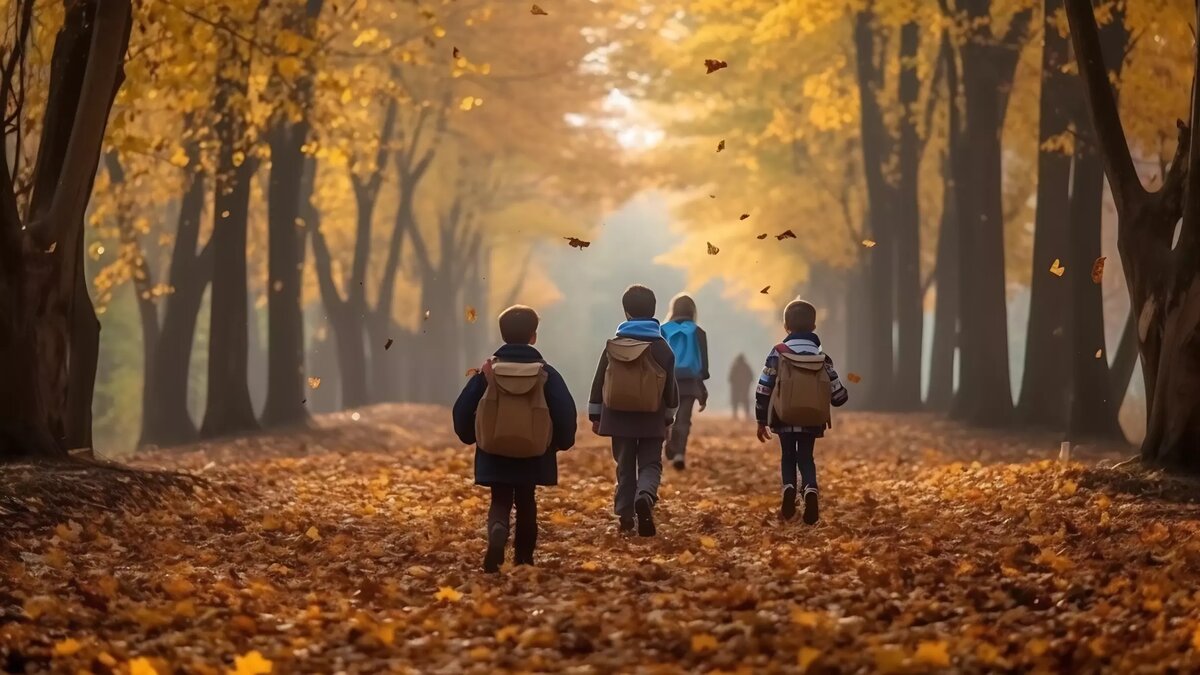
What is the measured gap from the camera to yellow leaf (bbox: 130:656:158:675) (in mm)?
6020

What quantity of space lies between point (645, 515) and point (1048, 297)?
11.5m

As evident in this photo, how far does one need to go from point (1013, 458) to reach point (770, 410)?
24.5 feet

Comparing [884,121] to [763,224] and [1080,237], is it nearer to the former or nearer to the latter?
[763,224]

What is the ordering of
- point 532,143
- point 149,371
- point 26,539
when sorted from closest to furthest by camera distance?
point 26,539 → point 149,371 → point 532,143

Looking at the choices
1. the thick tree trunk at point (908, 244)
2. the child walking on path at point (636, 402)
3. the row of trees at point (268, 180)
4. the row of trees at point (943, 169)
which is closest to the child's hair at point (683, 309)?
the row of trees at point (943, 169)

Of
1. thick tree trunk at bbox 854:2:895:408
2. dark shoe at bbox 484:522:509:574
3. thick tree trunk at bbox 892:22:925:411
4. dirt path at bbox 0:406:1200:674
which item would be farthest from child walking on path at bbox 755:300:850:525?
thick tree trunk at bbox 854:2:895:408

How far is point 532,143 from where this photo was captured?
3538 cm

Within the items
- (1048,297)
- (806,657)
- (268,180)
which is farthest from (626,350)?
(268,180)

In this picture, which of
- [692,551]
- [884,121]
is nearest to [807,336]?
[692,551]

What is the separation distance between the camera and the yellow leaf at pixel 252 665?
6.11 meters

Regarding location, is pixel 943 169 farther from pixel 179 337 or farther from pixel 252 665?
pixel 252 665

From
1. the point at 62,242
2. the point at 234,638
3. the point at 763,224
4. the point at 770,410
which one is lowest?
the point at 234,638

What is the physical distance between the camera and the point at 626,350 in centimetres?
1009

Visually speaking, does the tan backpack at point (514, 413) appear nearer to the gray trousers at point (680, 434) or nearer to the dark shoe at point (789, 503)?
the dark shoe at point (789, 503)
